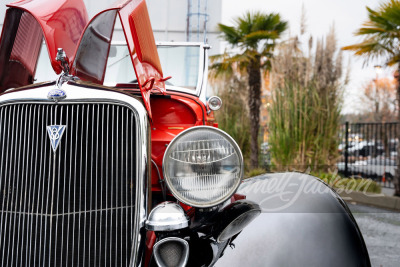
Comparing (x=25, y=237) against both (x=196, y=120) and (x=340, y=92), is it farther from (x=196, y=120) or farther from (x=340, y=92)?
(x=340, y=92)

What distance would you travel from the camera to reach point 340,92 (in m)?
9.34

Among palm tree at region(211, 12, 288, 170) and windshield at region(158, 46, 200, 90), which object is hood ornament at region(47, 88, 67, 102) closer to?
windshield at region(158, 46, 200, 90)

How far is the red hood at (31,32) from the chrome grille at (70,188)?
642mm

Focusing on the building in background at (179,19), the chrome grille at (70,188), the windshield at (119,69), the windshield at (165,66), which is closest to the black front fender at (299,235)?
the chrome grille at (70,188)

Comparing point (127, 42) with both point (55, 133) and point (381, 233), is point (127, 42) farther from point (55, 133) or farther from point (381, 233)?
point (381, 233)

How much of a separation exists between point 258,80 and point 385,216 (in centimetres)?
637

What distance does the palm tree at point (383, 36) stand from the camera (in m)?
7.73

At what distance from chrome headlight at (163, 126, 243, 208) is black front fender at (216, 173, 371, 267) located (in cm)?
25

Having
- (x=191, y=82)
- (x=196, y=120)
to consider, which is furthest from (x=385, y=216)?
(x=196, y=120)

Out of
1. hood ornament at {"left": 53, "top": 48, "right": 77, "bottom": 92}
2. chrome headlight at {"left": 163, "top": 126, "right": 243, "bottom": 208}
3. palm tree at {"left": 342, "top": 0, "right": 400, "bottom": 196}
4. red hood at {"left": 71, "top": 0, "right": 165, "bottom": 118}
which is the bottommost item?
chrome headlight at {"left": 163, "top": 126, "right": 243, "bottom": 208}

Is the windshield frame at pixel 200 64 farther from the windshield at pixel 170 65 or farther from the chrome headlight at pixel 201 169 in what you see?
the chrome headlight at pixel 201 169

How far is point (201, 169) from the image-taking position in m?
1.80

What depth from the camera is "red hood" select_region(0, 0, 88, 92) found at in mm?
2432

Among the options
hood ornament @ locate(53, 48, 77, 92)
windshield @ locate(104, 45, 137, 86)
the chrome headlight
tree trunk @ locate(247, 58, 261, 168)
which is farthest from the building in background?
the chrome headlight
